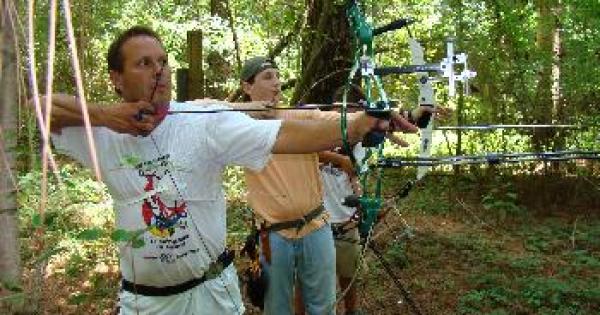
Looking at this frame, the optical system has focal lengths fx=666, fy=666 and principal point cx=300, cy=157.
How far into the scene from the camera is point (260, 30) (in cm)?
1053

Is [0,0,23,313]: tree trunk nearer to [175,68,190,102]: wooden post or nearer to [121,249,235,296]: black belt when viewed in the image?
[121,249,235,296]: black belt

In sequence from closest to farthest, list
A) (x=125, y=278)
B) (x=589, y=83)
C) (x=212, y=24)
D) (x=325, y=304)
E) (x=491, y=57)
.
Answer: (x=125, y=278), (x=325, y=304), (x=589, y=83), (x=491, y=57), (x=212, y=24)

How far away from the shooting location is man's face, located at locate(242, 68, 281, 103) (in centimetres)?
359

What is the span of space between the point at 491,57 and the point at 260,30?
3779 millimetres

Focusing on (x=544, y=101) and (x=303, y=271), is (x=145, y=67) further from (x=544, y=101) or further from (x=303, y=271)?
(x=544, y=101)

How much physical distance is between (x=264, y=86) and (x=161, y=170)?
5.37 feet

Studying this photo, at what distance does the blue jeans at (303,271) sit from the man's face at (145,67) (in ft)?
5.27

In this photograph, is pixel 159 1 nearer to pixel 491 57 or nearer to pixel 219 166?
pixel 491 57

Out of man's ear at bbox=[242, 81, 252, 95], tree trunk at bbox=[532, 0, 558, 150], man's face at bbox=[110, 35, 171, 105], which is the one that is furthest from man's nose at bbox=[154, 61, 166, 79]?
tree trunk at bbox=[532, 0, 558, 150]

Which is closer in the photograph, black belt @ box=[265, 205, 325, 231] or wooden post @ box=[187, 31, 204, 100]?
black belt @ box=[265, 205, 325, 231]

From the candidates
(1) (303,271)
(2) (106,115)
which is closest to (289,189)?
(1) (303,271)

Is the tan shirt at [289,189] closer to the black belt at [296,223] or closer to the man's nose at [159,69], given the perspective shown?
the black belt at [296,223]

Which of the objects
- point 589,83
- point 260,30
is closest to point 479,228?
point 589,83

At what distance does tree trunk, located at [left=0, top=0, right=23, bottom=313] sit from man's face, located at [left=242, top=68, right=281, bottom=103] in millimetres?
1770
